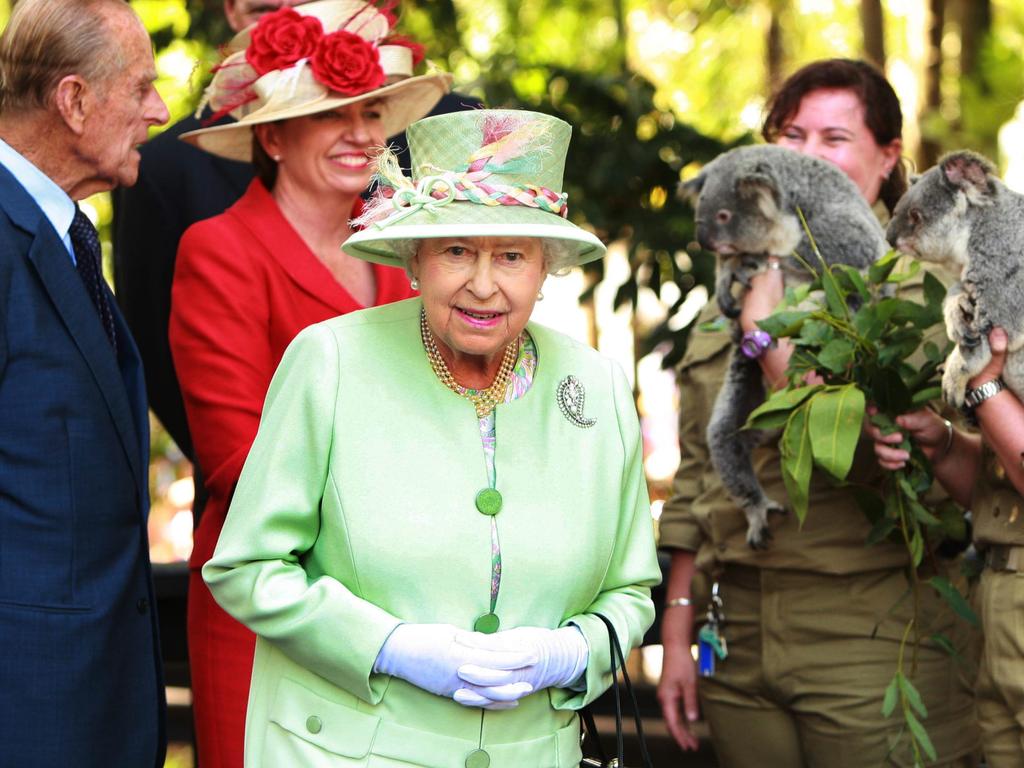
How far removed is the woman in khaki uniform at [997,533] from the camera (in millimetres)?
2723

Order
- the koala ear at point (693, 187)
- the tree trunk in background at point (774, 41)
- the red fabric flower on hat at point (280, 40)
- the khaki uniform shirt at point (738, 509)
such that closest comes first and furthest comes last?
1. the red fabric flower on hat at point (280, 40)
2. the khaki uniform shirt at point (738, 509)
3. the koala ear at point (693, 187)
4. the tree trunk in background at point (774, 41)

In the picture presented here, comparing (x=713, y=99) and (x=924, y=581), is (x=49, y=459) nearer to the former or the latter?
(x=924, y=581)

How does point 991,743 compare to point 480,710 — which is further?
point 991,743

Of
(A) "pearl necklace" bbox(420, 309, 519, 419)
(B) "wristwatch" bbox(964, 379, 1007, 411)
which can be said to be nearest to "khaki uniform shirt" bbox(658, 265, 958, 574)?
(B) "wristwatch" bbox(964, 379, 1007, 411)

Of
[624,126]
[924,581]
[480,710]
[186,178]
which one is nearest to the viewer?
[480,710]

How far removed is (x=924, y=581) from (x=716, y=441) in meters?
0.60

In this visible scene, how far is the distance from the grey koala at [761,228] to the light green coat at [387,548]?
3.29ft

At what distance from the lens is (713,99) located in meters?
11.1

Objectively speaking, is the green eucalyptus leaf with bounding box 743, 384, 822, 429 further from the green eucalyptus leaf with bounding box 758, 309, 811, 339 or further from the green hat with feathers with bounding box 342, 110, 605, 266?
the green hat with feathers with bounding box 342, 110, 605, 266

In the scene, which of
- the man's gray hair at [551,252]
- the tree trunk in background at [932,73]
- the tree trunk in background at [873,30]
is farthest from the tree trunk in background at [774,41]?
the man's gray hair at [551,252]

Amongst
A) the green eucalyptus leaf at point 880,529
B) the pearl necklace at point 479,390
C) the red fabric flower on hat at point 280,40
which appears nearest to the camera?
the pearl necklace at point 479,390

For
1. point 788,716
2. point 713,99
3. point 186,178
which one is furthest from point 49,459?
point 713,99

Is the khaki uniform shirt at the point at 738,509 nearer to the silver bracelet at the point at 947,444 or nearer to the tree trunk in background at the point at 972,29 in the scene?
the silver bracelet at the point at 947,444

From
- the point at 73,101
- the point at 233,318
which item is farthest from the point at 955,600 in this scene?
the point at 73,101
